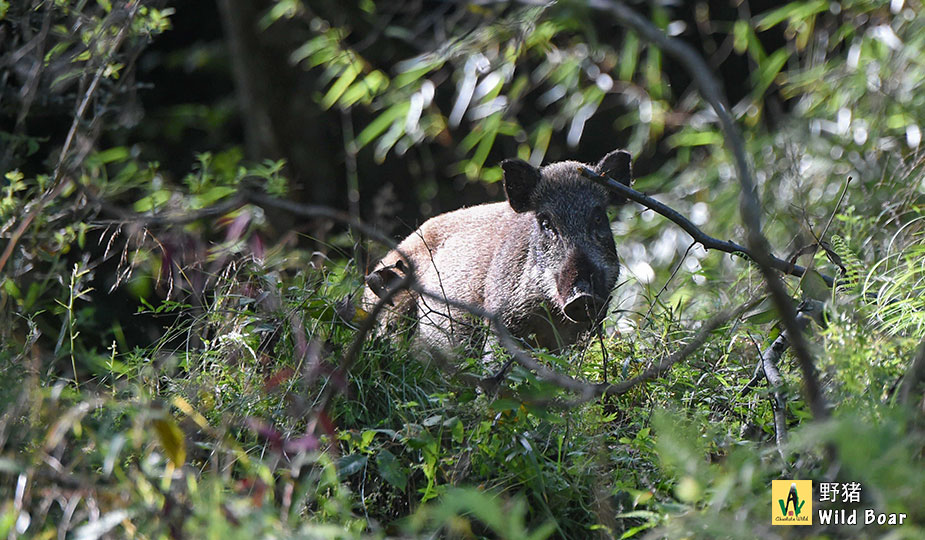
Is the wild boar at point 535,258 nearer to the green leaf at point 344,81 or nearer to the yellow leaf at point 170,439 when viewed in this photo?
the yellow leaf at point 170,439

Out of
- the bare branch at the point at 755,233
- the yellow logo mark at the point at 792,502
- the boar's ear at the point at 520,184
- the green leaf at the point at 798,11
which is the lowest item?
the yellow logo mark at the point at 792,502

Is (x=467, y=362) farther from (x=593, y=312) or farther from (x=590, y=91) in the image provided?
(x=590, y=91)

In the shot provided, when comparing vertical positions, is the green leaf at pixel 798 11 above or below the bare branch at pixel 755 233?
above

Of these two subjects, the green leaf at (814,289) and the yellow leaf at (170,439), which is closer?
the yellow leaf at (170,439)

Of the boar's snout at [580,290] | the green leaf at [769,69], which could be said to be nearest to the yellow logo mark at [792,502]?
the boar's snout at [580,290]

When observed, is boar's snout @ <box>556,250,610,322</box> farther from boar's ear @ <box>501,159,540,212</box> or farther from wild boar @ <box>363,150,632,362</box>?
boar's ear @ <box>501,159,540,212</box>

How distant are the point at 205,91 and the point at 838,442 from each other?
29.3 feet

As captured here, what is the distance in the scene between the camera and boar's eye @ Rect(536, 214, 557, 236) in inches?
178

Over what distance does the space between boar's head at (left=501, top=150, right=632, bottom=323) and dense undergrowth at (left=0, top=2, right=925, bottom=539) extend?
461 mm

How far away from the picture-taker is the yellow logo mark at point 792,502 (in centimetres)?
204

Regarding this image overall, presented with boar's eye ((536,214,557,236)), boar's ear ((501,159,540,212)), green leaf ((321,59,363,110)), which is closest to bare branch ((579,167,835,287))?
boar's eye ((536,214,557,236))

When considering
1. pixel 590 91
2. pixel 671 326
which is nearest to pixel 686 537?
pixel 671 326

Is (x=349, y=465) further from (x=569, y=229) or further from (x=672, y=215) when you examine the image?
(x=569, y=229)

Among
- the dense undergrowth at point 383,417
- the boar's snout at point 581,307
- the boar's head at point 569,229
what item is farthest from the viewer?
the boar's head at point 569,229
